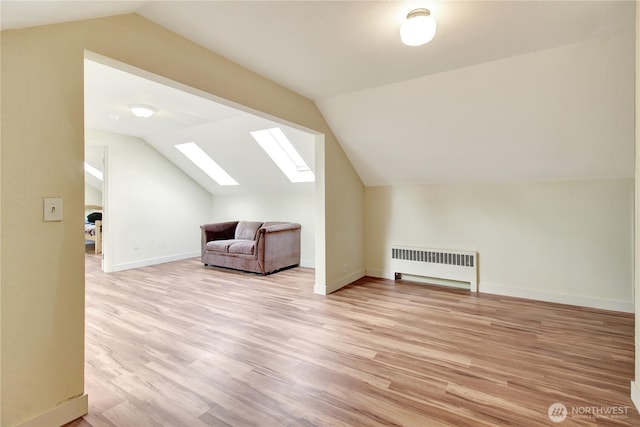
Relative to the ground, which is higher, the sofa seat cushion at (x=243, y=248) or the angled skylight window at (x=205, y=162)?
the angled skylight window at (x=205, y=162)

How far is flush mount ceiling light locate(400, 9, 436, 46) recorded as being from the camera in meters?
1.84

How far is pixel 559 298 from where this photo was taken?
11.0ft

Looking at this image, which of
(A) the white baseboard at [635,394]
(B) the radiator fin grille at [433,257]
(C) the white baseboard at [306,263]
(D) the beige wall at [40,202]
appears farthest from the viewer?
(C) the white baseboard at [306,263]

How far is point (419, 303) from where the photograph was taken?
3.43 metres

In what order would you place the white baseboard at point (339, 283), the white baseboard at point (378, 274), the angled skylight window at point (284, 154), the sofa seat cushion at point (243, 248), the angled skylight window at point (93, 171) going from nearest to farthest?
1. the white baseboard at point (339, 283)
2. the white baseboard at point (378, 274)
3. the angled skylight window at point (284, 154)
4. the sofa seat cushion at point (243, 248)
5. the angled skylight window at point (93, 171)

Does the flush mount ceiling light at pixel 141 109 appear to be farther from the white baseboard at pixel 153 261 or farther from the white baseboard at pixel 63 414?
the white baseboard at pixel 63 414

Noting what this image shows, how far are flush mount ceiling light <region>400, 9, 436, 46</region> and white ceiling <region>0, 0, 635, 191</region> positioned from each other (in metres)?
0.06

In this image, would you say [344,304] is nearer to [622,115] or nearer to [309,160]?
[309,160]

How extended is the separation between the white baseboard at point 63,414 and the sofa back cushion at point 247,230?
385cm

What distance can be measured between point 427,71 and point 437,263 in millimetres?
2475

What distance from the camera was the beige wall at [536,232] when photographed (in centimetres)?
311

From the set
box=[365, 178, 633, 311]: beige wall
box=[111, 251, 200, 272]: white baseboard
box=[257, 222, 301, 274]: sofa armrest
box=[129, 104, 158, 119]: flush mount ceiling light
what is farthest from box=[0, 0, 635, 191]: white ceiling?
box=[111, 251, 200, 272]: white baseboard

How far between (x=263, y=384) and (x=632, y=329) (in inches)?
127

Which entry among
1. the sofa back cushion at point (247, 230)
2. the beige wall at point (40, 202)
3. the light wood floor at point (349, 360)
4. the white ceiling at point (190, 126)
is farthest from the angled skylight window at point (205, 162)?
the beige wall at point (40, 202)
